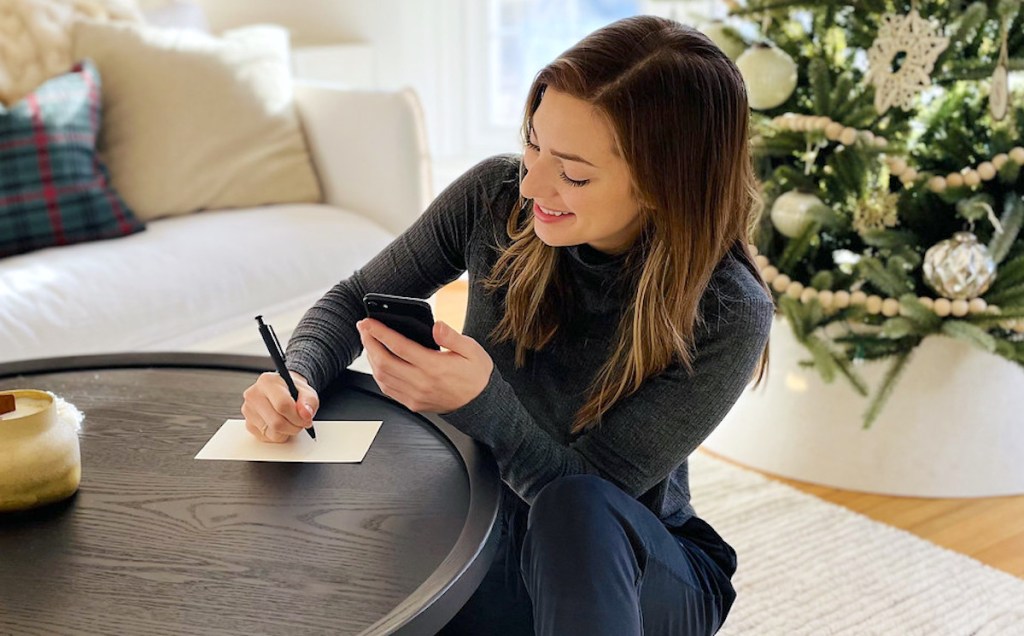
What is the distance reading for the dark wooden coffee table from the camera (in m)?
0.78

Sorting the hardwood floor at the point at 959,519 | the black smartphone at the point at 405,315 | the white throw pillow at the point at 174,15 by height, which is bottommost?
the hardwood floor at the point at 959,519

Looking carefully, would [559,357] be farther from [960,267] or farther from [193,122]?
[193,122]

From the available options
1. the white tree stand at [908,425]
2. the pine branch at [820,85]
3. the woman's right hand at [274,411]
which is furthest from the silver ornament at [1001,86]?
the woman's right hand at [274,411]

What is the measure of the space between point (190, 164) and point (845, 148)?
1.40 metres

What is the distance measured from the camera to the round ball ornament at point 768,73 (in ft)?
6.31

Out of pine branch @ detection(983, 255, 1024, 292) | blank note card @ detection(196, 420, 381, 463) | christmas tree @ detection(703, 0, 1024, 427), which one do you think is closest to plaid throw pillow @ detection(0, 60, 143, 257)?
blank note card @ detection(196, 420, 381, 463)

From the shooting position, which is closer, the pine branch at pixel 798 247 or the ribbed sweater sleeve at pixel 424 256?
the ribbed sweater sleeve at pixel 424 256

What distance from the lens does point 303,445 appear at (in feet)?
3.45

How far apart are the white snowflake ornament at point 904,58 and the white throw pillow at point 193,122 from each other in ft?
4.22

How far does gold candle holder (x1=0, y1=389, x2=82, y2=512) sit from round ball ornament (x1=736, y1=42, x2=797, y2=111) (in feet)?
4.54

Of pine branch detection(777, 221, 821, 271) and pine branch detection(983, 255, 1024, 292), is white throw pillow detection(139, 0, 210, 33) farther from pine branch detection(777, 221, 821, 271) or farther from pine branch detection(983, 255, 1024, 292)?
pine branch detection(983, 255, 1024, 292)

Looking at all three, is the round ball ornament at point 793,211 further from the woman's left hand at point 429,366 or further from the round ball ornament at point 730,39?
the woman's left hand at point 429,366

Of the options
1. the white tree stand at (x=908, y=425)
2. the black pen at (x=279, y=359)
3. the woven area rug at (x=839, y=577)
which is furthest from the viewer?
the white tree stand at (x=908, y=425)

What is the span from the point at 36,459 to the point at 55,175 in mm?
1359
